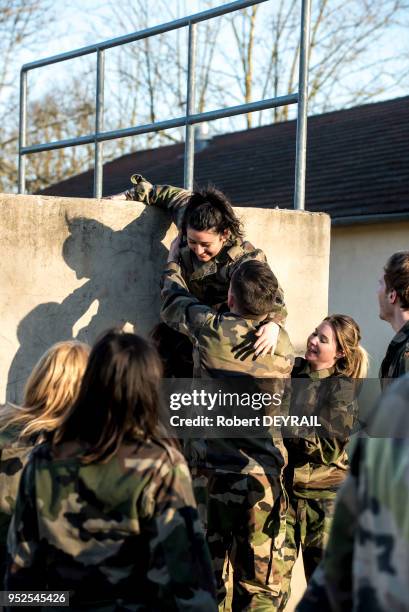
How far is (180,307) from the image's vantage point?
4.48 meters

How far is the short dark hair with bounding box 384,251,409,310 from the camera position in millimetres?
4082

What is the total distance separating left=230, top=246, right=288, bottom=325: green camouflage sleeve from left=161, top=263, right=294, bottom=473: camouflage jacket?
0.10 m

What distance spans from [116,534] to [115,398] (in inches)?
14.7

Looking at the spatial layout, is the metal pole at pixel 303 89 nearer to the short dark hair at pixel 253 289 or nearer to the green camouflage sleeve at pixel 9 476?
the short dark hair at pixel 253 289

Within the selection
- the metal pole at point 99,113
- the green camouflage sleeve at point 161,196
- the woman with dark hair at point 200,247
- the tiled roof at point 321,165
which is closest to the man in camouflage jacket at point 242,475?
the woman with dark hair at point 200,247

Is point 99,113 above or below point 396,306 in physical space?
above

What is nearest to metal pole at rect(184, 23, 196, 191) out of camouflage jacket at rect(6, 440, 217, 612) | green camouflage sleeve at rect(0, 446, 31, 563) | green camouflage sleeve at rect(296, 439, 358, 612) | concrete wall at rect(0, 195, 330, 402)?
concrete wall at rect(0, 195, 330, 402)

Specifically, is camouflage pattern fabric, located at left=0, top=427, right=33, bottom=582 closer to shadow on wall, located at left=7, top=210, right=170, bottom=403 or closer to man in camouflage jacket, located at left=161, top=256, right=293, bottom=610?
man in camouflage jacket, located at left=161, top=256, right=293, bottom=610

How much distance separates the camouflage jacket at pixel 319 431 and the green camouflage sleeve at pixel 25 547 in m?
2.27

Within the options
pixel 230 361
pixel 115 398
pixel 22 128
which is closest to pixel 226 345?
pixel 230 361

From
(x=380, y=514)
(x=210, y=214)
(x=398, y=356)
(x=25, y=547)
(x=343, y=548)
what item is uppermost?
A: (x=210, y=214)

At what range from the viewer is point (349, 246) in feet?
43.2

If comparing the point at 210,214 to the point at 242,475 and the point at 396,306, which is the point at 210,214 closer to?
the point at 396,306

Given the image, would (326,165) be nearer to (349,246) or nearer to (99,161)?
(349,246)
